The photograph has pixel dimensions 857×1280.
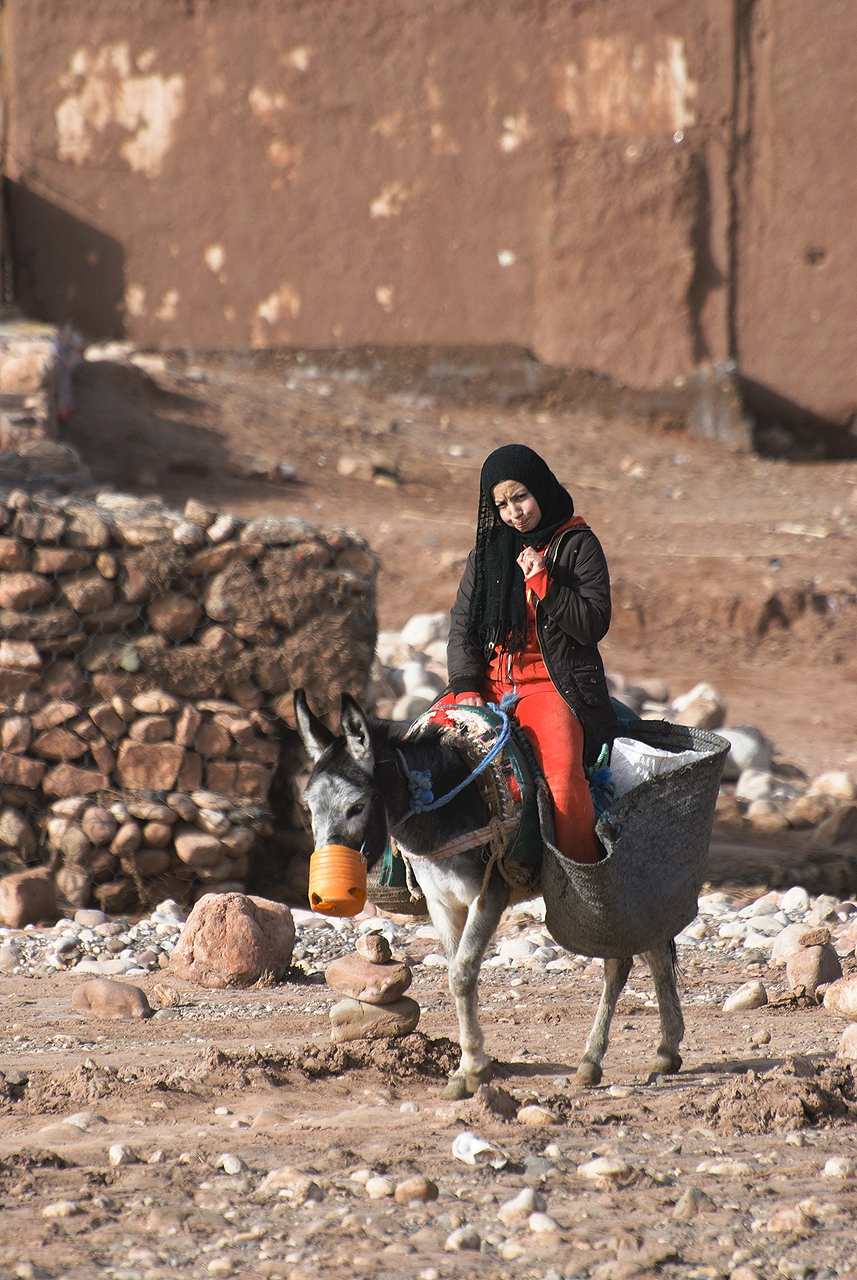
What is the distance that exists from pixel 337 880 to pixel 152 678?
9.24 ft

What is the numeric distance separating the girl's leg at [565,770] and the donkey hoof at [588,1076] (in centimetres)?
59

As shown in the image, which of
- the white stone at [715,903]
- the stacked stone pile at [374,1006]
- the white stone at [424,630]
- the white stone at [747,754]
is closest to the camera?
the stacked stone pile at [374,1006]

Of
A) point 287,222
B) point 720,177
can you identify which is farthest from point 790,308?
point 287,222

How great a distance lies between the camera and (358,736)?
3.00 metres

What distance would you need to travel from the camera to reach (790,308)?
14703mm

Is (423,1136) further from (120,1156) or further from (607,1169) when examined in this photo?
(120,1156)

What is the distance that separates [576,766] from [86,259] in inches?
514

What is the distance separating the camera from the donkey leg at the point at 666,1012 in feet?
11.4

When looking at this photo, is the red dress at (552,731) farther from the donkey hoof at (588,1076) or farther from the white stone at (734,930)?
the white stone at (734,930)

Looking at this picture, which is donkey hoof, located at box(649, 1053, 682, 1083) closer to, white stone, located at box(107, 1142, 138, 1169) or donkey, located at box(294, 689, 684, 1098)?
donkey, located at box(294, 689, 684, 1098)

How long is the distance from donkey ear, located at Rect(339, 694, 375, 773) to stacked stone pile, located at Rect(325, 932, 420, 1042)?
38.5 inches

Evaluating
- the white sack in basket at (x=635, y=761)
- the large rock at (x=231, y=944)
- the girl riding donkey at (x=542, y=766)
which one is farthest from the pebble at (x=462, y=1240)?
the large rock at (x=231, y=944)

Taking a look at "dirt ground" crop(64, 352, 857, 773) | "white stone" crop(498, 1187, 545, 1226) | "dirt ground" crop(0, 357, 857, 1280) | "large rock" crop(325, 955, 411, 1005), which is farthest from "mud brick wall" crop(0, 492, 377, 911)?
"dirt ground" crop(64, 352, 857, 773)

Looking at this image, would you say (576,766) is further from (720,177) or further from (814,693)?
(720,177)
